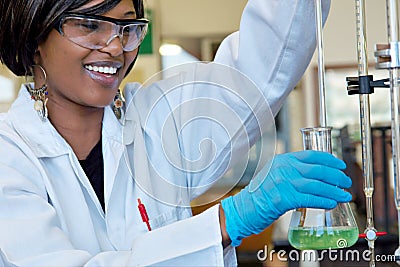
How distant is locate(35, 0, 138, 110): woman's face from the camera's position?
149 cm

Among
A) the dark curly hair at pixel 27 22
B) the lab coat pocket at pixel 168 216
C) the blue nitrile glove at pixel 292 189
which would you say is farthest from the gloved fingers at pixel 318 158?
the dark curly hair at pixel 27 22

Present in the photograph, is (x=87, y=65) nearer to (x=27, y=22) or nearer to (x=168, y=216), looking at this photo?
(x=27, y=22)

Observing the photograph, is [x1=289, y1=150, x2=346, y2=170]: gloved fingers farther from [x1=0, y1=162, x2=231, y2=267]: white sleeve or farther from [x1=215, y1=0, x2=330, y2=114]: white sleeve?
[x1=215, y1=0, x2=330, y2=114]: white sleeve

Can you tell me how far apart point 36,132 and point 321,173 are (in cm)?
77

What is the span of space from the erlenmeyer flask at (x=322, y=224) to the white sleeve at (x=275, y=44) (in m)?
0.37

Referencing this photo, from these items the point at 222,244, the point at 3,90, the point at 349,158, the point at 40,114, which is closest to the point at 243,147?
the point at 222,244

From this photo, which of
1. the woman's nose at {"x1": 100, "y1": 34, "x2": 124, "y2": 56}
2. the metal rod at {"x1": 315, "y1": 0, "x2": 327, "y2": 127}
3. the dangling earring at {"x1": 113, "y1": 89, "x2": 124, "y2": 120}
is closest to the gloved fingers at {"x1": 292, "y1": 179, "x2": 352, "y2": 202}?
the metal rod at {"x1": 315, "y1": 0, "x2": 327, "y2": 127}

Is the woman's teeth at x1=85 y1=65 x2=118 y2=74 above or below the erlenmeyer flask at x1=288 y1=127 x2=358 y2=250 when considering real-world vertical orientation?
above

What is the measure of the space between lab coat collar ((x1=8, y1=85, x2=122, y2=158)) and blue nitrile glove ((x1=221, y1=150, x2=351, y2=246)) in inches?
22.6

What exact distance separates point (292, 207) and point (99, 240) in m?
0.60

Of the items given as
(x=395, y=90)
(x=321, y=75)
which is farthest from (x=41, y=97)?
(x=395, y=90)

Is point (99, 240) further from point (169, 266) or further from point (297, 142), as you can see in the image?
point (297, 142)

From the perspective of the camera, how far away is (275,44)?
58.1 inches

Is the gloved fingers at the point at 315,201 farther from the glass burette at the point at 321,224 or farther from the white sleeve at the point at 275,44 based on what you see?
the white sleeve at the point at 275,44
